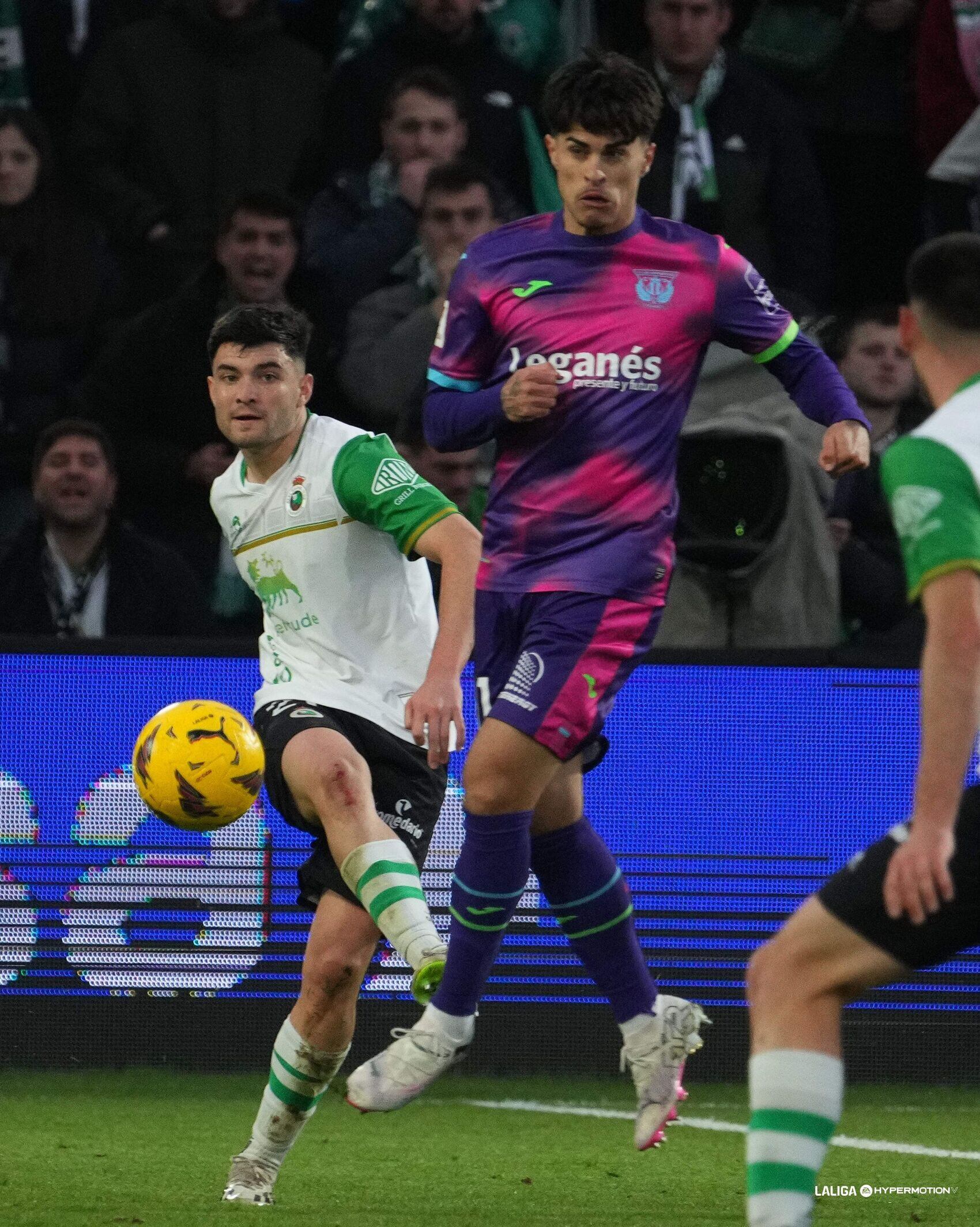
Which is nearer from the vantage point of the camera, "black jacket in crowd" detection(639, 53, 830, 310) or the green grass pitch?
the green grass pitch

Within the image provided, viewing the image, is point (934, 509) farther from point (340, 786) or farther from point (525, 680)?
point (340, 786)

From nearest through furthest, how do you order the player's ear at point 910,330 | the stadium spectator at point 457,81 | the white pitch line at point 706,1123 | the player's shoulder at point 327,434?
the player's ear at point 910,330, the player's shoulder at point 327,434, the white pitch line at point 706,1123, the stadium spectator at point 457,81

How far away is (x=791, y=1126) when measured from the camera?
3707 millimetres

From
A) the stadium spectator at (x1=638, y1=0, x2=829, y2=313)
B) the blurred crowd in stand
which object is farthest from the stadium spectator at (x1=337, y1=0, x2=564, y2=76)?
the stadium spectator at (x1=638, y1=0, x2=829, y2=313)

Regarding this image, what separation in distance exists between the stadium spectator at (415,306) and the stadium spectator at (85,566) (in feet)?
4.10

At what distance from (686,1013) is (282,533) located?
5.48 ft

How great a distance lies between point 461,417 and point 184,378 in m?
4.27

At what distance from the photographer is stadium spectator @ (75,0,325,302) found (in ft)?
32.2

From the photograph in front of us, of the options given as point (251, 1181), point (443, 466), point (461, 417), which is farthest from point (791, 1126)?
point (443, 466)

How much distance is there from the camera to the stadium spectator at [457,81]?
396 inches

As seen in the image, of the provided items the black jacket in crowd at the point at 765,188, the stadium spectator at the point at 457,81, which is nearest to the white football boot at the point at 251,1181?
the black jacket in crowd at the point at 765,188

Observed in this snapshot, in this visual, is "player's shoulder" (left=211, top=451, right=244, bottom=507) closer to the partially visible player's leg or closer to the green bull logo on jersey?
the green bull logo on jersey

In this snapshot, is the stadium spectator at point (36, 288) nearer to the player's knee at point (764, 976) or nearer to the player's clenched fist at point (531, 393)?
the player's clenched fist at point (531, 393)

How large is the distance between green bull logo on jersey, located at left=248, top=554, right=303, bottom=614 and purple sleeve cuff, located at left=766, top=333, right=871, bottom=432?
55.5 inches
